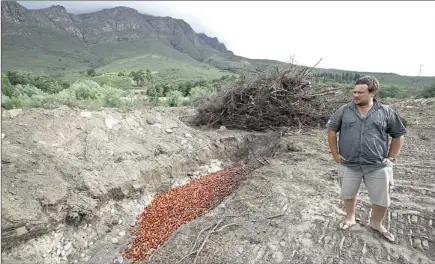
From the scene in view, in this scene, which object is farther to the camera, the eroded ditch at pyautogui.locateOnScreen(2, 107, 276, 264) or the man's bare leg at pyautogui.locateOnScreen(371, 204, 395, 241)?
the eroded ditch at pyautogui.locateOnScreen(2, 107, 276, 264)

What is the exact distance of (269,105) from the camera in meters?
8.52

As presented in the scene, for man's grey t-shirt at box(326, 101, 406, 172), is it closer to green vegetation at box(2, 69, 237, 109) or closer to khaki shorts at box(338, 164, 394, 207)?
khaki shorts at box(338, 164, 394, 207)

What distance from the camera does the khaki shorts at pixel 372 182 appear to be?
324cm

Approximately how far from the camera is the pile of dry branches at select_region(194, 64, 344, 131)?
8555 millimetres

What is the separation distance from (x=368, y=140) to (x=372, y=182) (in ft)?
1.54

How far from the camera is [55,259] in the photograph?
14.5ft

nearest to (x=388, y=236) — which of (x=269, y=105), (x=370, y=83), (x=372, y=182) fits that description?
(x=372, y=182)

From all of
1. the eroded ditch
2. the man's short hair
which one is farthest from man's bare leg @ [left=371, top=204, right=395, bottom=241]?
the eroded ditch

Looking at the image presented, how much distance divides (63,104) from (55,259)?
3801 millimetres

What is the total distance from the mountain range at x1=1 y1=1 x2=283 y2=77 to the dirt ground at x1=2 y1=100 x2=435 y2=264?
38452 mm

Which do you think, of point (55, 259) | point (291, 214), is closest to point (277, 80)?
point (291, 214)

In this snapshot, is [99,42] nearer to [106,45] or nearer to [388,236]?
[106,45]

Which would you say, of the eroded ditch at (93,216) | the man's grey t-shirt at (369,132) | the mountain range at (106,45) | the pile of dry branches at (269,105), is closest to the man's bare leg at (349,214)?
the man's grey t-shirt at (369,132)

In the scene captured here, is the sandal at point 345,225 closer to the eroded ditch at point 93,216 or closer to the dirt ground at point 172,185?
the dirt ground at point 172,185
